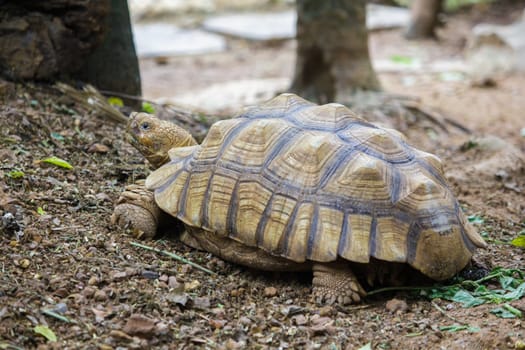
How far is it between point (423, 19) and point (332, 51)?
6.84 m

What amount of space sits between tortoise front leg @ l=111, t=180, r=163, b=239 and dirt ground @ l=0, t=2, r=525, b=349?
0.06 m

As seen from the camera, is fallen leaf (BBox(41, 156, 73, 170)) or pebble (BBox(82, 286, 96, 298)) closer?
pebble (BBox(82, 286, 96, 298))

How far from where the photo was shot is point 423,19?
1425 cm

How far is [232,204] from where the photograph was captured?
3568mm

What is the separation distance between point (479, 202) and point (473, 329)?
221 centimetres

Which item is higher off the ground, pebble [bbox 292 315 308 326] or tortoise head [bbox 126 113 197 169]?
tortoise head [bbox 126 113 197 169]

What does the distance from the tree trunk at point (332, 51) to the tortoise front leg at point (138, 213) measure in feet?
15.8

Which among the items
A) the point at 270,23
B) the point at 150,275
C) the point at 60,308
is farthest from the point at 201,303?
the point at 270,23

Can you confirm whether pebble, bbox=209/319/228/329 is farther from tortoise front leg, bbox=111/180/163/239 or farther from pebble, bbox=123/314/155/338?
tortoise front leg, bbox=111/180/163/239

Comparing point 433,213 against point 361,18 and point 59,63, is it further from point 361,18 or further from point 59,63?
point 361,18

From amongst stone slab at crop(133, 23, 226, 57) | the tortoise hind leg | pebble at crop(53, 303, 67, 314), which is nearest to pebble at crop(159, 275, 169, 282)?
pebble at crop(53, 303, 67, 314)

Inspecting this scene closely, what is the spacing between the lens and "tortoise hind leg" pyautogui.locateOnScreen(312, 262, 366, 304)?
3.36 m

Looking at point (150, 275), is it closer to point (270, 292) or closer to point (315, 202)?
point (270, 292)

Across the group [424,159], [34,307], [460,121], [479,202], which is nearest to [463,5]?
[460,121]
